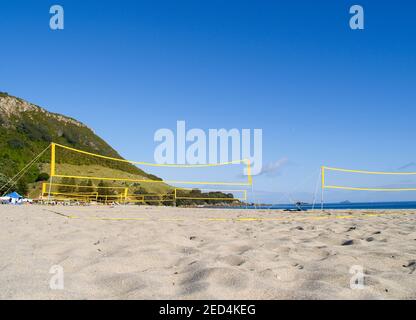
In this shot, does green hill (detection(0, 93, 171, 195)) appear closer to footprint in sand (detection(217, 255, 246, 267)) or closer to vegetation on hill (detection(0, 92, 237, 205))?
vegetation on hill (detection(0, 92, 237, 205))

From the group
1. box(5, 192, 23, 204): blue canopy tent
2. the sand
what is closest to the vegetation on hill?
box(5, 192, 23, 204): blue canopy tent

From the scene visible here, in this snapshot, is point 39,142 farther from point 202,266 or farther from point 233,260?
point 202,266

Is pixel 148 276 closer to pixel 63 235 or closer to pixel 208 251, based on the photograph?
pixel 208 251

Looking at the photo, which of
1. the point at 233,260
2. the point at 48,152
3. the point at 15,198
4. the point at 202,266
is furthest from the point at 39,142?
the point at 202,266

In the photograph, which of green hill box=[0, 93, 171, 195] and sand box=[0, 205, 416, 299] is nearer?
sand box=[0, 205, 416, 299]

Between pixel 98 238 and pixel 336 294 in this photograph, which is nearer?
pixel 336 294

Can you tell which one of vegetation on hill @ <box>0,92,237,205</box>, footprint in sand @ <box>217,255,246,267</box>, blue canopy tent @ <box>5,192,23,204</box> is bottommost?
blue canopy tent @ <box>5,192,23,204</box>

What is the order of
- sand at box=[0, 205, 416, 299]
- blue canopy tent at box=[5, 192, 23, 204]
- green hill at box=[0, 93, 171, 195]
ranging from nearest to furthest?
sand at box=[0, 205, 416, 299]
blue canopy tent at box=[5, 192, 23, 204]
green hill at box=[0, 93, 171, 195]

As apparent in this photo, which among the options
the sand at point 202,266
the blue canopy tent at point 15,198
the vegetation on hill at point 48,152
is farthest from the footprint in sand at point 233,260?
the vegetation on hill at point 48,152

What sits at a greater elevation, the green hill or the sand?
the green hill

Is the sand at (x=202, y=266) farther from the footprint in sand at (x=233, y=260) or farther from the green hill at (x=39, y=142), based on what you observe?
the green hill at (x=39, y=142)
